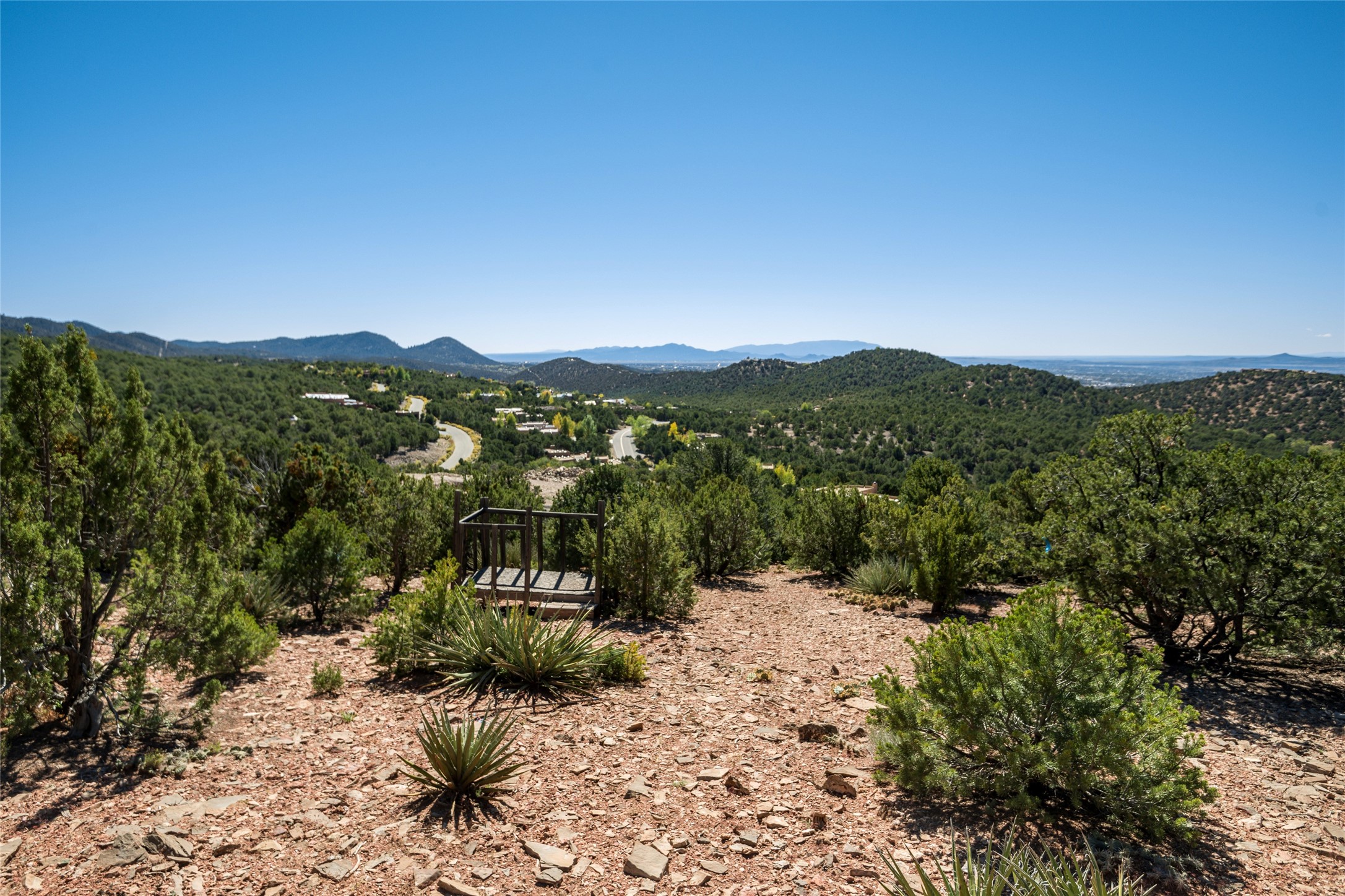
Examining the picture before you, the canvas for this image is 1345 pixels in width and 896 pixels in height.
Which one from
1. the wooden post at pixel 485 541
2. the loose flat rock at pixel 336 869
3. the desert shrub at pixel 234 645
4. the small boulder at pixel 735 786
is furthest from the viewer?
the wooden post at pixel 485 541

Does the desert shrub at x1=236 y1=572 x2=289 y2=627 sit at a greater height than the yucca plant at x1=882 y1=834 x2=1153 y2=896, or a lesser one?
lesser

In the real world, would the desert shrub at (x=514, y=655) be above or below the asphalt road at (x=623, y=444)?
above

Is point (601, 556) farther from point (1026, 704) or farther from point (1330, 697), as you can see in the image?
point (1330, 697)

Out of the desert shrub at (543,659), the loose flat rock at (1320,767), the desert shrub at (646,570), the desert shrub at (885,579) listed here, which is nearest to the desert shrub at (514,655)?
the desert shrub at (543,659)

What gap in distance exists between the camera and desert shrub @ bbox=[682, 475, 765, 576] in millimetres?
12367

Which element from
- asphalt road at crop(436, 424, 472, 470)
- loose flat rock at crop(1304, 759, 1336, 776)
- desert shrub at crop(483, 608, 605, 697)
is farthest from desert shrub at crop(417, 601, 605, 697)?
asphalt road at crop(436, 424, 472, 470)

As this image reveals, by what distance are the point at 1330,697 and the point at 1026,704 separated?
5.17m

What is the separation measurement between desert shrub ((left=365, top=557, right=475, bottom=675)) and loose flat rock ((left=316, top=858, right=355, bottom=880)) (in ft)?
9.44

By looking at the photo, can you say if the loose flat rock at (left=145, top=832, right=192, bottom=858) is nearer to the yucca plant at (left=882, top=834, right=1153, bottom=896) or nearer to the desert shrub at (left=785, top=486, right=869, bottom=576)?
the yucca plant at (left=882, top=834, right=1153, bottom=896)

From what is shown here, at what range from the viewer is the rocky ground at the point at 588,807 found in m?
3.57

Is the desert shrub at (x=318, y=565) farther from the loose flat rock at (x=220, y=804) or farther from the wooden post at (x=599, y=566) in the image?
the loose flat rock at (x=220, y=804)

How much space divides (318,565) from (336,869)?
5.57 metres

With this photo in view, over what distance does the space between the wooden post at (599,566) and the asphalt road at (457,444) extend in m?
46.4

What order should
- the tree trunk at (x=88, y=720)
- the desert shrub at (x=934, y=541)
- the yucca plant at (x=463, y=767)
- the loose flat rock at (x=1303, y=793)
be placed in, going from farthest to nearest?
the desert shrub at (x=934, y=541) < the tree trunk at (x=88, y=720) < the loose flat rock at (x=1303, y=793) < the yucca plant at (x=463, y=767)
